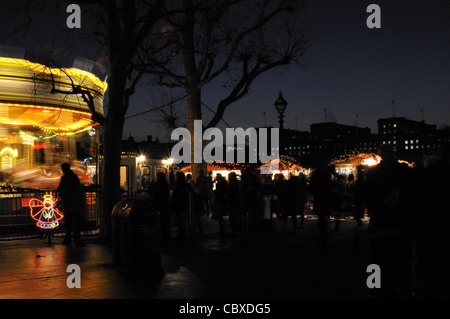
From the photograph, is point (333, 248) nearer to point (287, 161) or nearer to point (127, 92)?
point (127, 92)

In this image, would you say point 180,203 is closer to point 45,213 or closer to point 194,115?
point 45,213

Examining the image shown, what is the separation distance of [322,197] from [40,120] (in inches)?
527

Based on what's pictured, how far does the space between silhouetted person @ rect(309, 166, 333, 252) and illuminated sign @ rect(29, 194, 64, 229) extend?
632 cm

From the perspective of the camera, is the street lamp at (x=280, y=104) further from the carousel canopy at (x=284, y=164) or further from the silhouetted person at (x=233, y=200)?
the carousel canopy at (x=284, y=164)

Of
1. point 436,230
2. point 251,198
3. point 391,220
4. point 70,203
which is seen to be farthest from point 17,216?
point 436,230

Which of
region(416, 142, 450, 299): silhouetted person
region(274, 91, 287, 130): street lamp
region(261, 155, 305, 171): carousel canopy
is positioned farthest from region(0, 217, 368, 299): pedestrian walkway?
region(261, 155, 305, 171): carousel canopy

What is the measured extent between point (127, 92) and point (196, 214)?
3.94 meters

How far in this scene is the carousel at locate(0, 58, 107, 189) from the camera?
55.2 ft

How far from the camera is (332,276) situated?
8.45m

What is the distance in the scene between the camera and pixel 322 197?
11.2 m

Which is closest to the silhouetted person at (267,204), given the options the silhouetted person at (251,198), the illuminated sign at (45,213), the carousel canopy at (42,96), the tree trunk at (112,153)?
the silhouetted person at (251,198)

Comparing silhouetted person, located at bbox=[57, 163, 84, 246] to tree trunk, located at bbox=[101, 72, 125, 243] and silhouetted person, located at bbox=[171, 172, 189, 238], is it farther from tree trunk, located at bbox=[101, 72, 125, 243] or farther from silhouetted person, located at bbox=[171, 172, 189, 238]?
silhouetted person, located at bbox=[171, 172, 189, 238]
